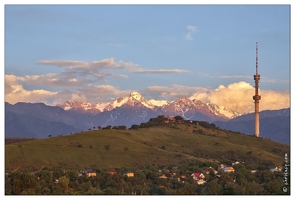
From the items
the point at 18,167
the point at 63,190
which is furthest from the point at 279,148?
the point at 63,190

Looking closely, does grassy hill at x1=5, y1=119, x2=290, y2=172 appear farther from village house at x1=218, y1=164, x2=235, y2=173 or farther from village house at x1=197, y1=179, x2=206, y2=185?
village house at x1=197, y1=179, x2=206, y2=185

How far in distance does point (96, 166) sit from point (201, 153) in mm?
30152

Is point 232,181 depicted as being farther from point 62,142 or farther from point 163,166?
point 62,142

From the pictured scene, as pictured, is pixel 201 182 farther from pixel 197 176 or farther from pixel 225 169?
pixel 225 169

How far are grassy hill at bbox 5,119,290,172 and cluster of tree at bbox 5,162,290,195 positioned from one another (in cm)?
1485

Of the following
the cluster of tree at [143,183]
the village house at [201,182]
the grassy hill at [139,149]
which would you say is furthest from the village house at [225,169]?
the village house at [201,182]

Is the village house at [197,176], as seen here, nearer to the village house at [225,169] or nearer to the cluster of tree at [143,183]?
the cluster of tree at [143,183]

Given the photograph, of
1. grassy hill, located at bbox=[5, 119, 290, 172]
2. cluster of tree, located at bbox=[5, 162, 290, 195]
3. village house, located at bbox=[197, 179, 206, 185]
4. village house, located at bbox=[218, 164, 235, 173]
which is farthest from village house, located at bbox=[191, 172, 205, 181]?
grassy hill, located at bbox=[5, 119, 290, 172]

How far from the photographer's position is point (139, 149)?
118 metres

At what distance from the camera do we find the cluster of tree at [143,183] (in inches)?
2434

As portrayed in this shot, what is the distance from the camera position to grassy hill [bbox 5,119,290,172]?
4171 inches

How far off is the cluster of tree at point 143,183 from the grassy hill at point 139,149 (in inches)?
585

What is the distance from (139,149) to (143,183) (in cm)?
3823

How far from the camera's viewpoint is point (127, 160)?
109875 mm
